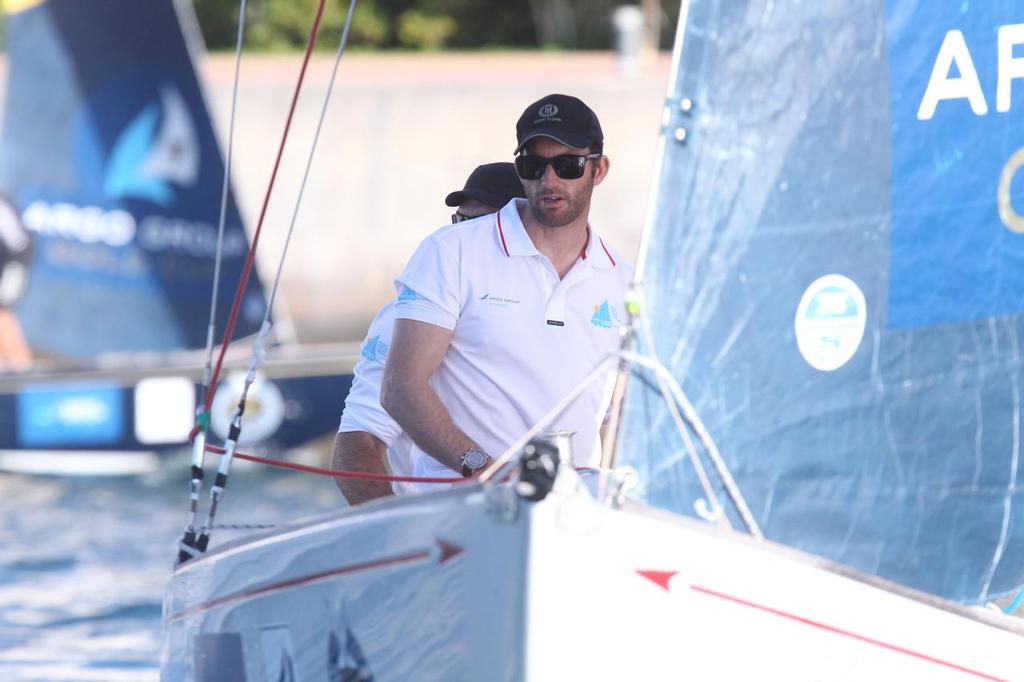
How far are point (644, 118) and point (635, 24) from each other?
95 cm

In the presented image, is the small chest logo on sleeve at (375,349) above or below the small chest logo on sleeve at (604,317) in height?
below

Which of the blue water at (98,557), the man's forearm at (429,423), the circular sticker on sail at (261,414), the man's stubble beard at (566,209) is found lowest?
the blue water at (98,557)

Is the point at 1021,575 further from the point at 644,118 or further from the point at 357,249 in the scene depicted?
the point at 357,249

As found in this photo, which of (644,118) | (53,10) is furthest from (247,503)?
(644,118)

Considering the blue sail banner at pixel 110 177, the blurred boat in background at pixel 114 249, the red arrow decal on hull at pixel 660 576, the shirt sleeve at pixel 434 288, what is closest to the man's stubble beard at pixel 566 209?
the shirt sleeve at pixel 434 288

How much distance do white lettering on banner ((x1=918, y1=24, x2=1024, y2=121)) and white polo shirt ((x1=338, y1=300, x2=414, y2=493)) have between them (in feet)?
3.56

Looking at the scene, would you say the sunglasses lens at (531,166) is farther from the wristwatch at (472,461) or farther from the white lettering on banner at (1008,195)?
the white lettering on banner at (1008,195)

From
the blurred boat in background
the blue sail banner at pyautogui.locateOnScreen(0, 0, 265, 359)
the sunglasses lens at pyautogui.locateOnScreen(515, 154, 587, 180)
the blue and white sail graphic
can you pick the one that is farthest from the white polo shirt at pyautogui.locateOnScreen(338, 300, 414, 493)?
the blue and white sail graphic

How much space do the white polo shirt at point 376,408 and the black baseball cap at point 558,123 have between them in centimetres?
60

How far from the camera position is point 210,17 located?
2025 cm

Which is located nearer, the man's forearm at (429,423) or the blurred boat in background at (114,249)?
the man's forearm at (429,423)

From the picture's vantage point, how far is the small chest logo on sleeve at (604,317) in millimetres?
2988

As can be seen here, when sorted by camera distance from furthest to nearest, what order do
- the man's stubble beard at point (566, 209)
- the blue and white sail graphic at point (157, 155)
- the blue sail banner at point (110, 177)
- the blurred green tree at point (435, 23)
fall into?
the blurred green tree at point (435, 23), the blue and white sail graphic at point (157, 155), the blue sail banner at point (110, 177), the man's stubble beard at point (566, 209)

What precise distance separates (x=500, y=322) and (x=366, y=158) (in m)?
15.2
